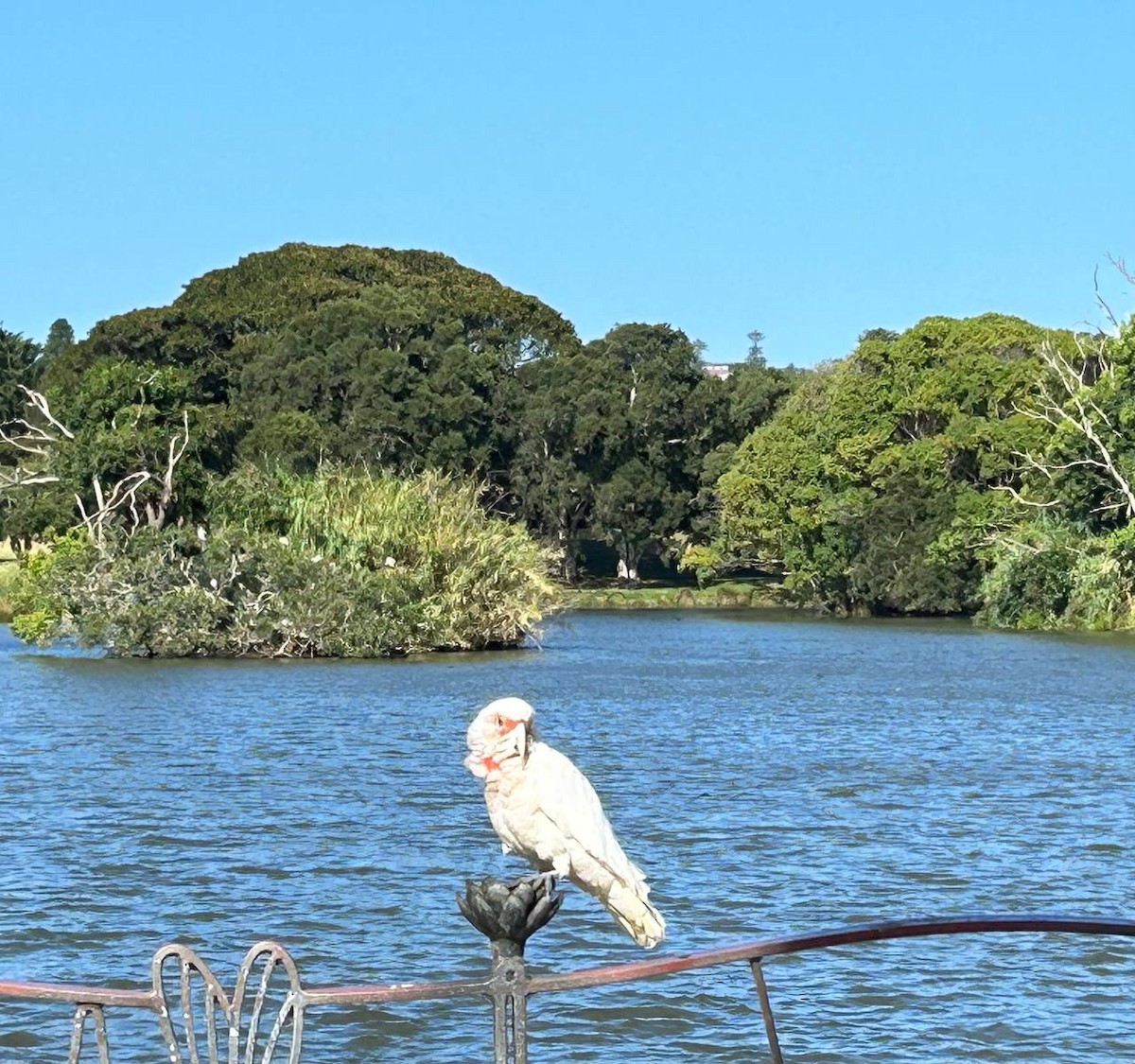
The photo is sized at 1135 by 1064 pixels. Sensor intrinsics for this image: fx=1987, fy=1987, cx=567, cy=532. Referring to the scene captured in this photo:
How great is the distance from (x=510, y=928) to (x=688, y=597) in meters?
69.4

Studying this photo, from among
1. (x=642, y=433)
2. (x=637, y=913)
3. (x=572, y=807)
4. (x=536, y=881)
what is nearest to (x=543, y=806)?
(x=572, y=807)

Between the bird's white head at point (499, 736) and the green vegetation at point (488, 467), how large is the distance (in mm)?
32032

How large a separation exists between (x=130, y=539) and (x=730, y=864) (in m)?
23.7

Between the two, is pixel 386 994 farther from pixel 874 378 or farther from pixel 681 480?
pixel 681 480

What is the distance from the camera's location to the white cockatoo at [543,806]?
4570 millimetres

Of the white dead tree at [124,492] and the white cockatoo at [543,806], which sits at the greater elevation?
the white dead tree at [124,492]

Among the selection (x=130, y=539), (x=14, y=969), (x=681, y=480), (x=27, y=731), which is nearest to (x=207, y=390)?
(x=681, y=480)

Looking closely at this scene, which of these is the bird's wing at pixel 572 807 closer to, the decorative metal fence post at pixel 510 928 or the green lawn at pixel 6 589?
the decorative metal fence post at pixel 510 928

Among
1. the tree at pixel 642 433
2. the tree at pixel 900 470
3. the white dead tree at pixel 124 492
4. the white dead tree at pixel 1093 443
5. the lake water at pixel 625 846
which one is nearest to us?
the lake water at pixel 625 846

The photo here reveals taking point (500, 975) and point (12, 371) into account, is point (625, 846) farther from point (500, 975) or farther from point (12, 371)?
point (12, 371)

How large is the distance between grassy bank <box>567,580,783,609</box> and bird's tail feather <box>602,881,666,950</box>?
64.9m

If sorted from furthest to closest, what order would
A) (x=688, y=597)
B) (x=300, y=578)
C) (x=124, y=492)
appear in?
1. (x=688, y=597)
2. (x=124, y=492)
3. (x=300, y=578)

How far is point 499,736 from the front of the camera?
457 cm

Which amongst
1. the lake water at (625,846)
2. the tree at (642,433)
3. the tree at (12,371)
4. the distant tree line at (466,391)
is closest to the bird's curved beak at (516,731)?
the lake water at (625,846)
